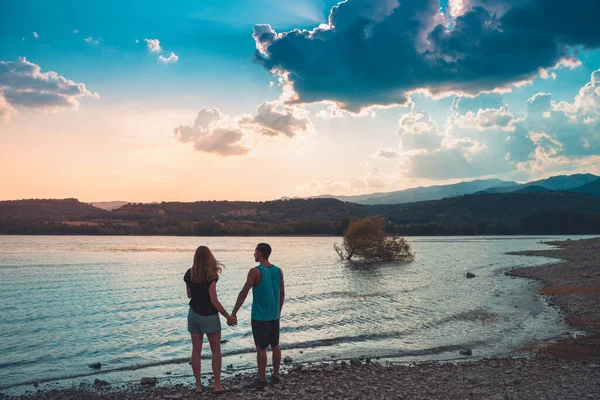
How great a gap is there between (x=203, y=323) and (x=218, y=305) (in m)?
0.58

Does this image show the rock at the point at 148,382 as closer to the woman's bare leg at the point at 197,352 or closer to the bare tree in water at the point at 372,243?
the woman's bare leg at the point at 197,352

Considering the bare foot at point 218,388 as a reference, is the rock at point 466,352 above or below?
below

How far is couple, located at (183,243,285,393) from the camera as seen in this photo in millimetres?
10430

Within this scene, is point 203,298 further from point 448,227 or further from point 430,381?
point 448,227

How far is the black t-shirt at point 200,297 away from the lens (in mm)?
10484

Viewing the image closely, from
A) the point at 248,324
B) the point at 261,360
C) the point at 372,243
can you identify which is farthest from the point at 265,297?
the point at 372,243

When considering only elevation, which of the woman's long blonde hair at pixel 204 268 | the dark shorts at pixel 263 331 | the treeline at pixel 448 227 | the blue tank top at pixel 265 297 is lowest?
the treeline at pixel 448 227

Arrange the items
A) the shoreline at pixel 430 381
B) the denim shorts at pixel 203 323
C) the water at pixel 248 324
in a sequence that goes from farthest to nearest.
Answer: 1. the water at pixel 248 324
2. the shoreline at pixel 430 381
3. the denim shorts at pixel 203 323

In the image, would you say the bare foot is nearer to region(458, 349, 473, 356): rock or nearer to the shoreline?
the shoreline

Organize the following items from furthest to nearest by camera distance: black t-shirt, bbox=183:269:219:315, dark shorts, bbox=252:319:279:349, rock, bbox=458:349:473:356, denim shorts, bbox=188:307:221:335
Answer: rock, bbox=458:349:473:356, dark shorts, bbox=252:319:279:349, denim shorts, bbox=188:307:221:335, black t-shirt, bbox=183:269:219:315

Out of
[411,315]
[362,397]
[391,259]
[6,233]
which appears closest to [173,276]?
[411,315]

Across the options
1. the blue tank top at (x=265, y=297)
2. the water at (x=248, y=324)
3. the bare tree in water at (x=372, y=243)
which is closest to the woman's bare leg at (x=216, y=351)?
the blue tank top at (x=265, y=297)

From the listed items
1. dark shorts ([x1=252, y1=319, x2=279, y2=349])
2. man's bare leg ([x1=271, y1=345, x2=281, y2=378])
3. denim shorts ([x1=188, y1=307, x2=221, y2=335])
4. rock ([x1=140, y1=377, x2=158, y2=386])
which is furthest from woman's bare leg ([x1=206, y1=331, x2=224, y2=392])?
rock ([x1=140, y1=377, x2=158, y2=386])

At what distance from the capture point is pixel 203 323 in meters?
10.7
